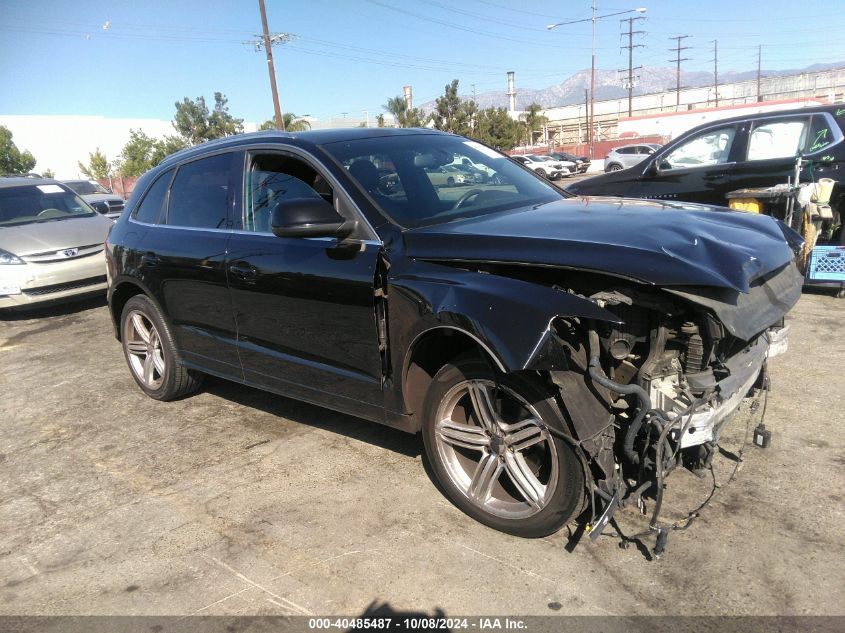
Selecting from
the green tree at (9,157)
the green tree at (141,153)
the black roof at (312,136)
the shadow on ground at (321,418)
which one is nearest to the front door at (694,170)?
the black roof at (312,136)

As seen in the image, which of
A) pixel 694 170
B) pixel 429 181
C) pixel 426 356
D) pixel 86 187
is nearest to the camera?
pixel 426 356

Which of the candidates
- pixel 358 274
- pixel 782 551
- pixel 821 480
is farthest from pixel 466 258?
pixel 821 480

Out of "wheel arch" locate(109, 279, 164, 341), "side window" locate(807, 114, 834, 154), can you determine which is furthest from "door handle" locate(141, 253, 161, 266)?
"side window" locate(807, 114, 834, 154)

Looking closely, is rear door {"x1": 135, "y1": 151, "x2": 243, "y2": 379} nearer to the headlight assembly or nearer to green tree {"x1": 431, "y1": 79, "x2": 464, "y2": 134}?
the headlight assembly

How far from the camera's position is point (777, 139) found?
7023mm

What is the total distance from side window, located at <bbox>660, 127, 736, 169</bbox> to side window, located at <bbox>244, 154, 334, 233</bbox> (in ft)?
17.5

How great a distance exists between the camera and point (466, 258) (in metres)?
2.92

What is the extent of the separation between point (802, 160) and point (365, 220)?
5.48 metres

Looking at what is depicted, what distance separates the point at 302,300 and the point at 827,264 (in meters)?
5.46

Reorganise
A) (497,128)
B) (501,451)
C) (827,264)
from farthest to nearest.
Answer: (497,128)
(827,264)
(501,451)

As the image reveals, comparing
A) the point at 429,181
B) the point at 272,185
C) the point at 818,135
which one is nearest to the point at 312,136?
the point at 272,185

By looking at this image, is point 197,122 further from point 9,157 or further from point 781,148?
point 781,148

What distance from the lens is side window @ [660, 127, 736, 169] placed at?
24.0 ft

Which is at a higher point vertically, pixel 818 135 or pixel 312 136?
pixel 312 136
